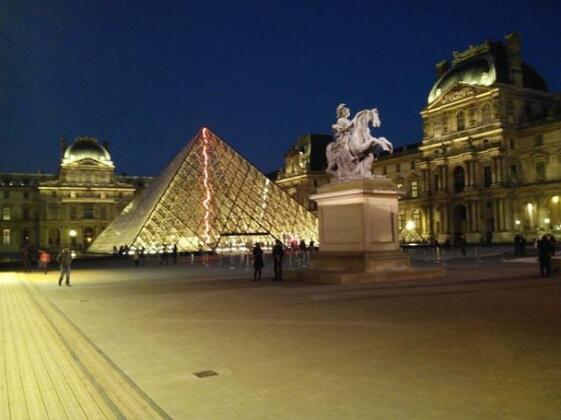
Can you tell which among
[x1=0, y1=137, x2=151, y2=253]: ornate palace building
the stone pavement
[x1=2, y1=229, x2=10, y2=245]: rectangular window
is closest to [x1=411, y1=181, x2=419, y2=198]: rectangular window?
[x1=0, y1=137, x2=151, y2=253]: ornate palace building

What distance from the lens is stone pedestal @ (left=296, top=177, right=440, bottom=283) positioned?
12.6 m

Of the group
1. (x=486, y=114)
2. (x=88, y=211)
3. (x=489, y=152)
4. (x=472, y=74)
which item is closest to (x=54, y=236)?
(x=88, y=211)

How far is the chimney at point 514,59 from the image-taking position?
1961 inches

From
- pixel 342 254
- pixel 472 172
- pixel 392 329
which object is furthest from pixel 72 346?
pixel 472 172

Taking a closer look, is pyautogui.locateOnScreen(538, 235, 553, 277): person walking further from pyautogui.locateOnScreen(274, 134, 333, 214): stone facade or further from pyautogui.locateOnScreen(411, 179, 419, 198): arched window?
pyautogui.locateOnScreen(274, 134, 333, 214): stone facade

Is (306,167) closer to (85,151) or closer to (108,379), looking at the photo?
(85,151)

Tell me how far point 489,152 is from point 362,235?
3949 cm

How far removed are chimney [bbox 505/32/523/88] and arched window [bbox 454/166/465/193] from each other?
8.81 meters

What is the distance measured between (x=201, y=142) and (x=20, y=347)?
30.8 metres

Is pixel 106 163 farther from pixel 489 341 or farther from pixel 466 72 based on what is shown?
pixel 489 341

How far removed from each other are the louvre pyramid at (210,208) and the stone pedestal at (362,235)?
19402 mm

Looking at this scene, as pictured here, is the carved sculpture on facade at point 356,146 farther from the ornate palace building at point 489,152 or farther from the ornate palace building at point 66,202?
the ornate palace building at point 66,202

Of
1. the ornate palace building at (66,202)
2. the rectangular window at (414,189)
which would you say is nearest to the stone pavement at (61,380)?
the rectangular window at (414,189)

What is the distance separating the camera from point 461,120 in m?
51.4
